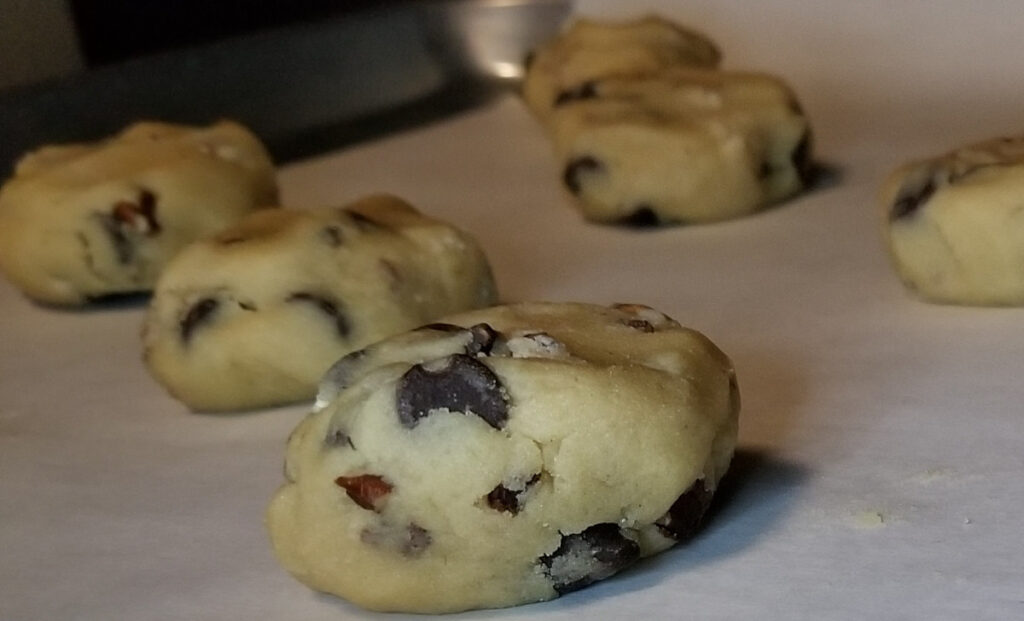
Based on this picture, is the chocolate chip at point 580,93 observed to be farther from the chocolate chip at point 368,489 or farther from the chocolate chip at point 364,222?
the chocolate chip at point 368,489

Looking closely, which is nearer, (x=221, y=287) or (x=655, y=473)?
(x=655, y=473)

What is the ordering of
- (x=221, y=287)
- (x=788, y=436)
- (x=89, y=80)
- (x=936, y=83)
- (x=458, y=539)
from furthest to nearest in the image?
(x=936, y=83)
(x=89, y=80)
(x=221, y=287)
(x=788, y=436)
(x=458, y=539)

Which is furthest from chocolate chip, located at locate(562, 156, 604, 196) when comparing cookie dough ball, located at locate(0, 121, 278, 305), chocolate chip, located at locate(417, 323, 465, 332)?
chocolate chip, located at locate(417, 323, 465, 332)

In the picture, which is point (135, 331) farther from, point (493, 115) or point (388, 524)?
point (493, 115)

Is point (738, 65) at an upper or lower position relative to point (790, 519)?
lower

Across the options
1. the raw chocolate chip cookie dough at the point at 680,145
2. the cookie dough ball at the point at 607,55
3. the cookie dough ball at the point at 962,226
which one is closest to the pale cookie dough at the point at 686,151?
the raw chocolate chip cookie dough at the point at 680,145

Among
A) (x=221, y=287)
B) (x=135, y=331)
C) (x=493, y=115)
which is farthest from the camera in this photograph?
(x=493, y=115)

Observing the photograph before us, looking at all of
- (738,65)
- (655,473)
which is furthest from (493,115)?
(655,473)
